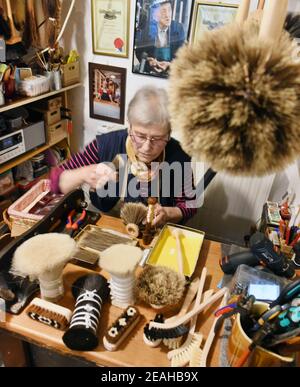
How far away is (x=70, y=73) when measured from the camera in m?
1.72

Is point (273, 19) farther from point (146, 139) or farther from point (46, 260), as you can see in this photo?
point (146, 139)

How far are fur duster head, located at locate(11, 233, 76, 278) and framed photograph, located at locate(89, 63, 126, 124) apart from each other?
1291 millimetres

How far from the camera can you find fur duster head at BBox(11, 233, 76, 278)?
0.60 meters

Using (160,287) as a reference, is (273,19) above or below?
above

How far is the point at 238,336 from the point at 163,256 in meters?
0.34

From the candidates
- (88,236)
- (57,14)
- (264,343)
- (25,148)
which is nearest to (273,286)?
(264,343)

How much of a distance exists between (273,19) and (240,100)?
0.10 meters

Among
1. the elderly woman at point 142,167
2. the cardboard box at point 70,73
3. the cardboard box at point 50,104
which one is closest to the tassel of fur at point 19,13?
the cardboard box at point 70,73

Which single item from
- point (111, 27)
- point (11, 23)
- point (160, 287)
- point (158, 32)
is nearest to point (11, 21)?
point (11, 23)

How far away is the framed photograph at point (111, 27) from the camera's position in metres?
1.55

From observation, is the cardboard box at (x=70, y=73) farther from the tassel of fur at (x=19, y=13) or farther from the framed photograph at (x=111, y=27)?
the tassel of fur at (x=19, y=13)

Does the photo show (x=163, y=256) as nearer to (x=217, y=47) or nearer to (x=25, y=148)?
(x=217, y=47)

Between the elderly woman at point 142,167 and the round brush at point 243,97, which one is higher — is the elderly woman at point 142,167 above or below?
below

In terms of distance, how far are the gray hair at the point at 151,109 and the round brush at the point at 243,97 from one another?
24.4 inches
